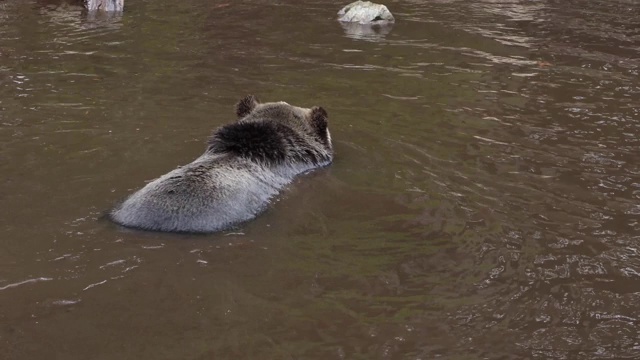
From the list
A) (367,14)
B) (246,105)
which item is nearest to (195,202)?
(246,105)

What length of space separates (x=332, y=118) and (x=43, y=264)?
5.51 metres

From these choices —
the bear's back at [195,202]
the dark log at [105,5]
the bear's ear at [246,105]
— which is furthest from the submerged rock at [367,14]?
the bear's back at [195,202]

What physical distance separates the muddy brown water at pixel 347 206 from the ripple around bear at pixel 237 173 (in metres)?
0.19

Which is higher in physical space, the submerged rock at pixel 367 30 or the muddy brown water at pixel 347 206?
the submerged rock at pixel 367 30

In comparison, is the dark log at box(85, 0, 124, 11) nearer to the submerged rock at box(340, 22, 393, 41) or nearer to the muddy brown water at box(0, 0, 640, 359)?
the muddy brown water at box(0, 0, 640, 359)

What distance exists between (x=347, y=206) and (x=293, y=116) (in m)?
1.94

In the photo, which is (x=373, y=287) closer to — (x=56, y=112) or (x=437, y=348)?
(x=437, y=348)

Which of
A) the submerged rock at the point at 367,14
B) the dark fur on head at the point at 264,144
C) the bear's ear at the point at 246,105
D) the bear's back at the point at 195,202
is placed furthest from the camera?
the submerged rock at the point at 367,14

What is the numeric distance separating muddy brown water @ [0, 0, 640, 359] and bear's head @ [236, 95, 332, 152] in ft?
1.30

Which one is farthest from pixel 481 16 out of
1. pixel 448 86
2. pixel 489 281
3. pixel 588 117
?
pixel 489 281

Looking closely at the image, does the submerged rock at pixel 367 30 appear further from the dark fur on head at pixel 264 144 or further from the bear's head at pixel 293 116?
the dark fur on head at pixel 264 144

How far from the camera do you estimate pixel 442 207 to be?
7.58 m

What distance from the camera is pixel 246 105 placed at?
946 centimetres

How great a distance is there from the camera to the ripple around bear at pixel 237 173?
6715mm
